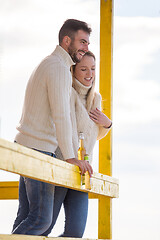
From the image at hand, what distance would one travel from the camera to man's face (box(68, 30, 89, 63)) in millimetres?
3025

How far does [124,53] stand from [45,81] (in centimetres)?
467

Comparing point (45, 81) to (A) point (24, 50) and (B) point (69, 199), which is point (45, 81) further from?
(A) point (24, 50)

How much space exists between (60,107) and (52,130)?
165mm

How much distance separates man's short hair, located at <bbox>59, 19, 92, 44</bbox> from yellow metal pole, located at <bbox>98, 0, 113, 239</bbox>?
37.2 inches

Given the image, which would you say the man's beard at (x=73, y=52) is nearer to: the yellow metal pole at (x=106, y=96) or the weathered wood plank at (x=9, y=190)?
the yellow metal pole at (x=106, y=96)

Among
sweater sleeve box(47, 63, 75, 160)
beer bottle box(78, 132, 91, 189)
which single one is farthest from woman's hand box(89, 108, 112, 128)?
sweater sleeve box(47, 63, 75, 160)

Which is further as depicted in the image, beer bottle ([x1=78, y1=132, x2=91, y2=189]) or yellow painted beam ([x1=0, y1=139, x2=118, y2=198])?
beer bottle ([x1=78, y1=132, x2=91, y2=189])

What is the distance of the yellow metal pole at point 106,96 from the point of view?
387cm

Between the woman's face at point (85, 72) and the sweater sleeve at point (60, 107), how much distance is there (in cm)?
62

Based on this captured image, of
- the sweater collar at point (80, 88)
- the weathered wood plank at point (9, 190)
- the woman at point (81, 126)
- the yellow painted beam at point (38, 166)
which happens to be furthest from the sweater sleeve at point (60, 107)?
the weathered wood plank at point (9, 190)

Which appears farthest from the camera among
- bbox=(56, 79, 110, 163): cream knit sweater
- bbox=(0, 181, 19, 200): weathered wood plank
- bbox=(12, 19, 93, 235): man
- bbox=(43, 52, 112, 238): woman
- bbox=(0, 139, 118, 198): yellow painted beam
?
bbox=(0, 181, 19, 200): weathered wood plank

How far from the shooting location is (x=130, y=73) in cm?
746

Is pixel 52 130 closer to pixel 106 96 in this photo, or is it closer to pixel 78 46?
pixel 78 46

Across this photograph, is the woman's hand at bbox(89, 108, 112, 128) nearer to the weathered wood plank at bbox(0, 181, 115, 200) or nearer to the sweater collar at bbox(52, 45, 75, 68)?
the sweater collar at bbox(52, 45, 75, 68)
